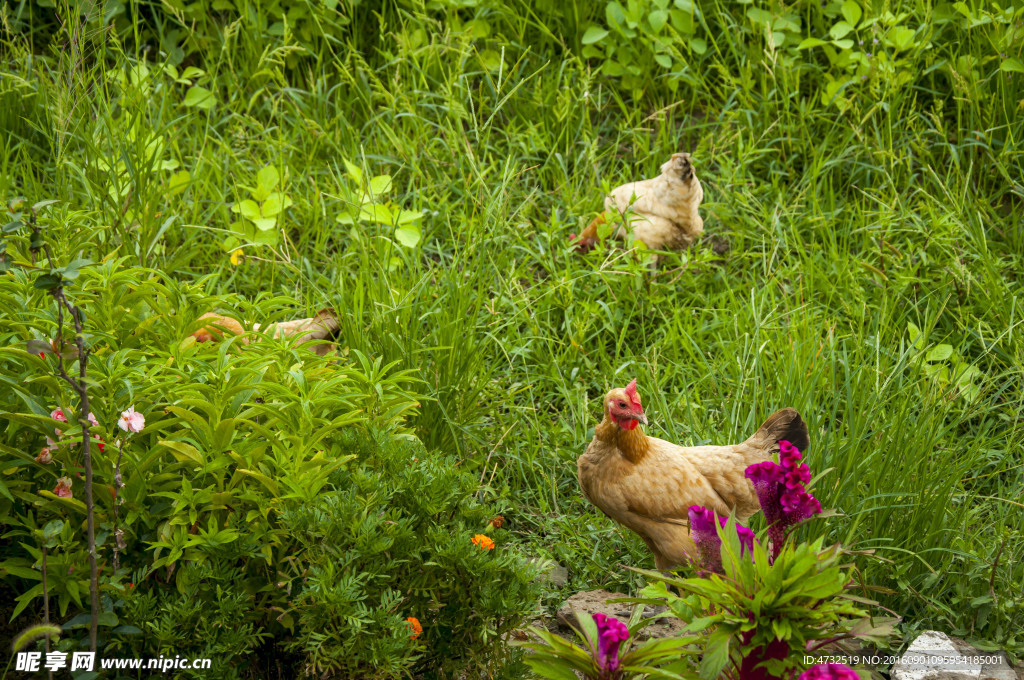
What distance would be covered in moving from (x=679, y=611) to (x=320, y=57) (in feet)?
12.5

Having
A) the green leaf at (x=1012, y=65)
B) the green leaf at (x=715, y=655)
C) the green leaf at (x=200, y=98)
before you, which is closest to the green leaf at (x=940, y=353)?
the green leaf at (x=1012, y=65)

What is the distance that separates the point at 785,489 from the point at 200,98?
370 cm

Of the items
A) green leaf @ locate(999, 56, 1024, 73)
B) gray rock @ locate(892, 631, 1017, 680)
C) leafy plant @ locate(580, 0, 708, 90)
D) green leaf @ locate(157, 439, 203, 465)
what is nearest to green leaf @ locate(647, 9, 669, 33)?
leafy plant @ locate(580, 0, 708, 90)

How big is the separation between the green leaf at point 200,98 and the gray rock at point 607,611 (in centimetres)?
312

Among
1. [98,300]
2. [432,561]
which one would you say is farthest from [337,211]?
[432,561]

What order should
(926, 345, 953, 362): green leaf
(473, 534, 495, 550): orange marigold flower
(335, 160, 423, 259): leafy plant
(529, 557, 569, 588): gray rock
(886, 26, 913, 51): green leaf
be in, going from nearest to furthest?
(473, 534, 495, 550): orange marigold flower → (529, 557, 569, 588): gray rock → (926, 345, 953, 362): green leaf → (335, 160, 423, 259): leafy plant → (886, 26, 913, 51): green leaf

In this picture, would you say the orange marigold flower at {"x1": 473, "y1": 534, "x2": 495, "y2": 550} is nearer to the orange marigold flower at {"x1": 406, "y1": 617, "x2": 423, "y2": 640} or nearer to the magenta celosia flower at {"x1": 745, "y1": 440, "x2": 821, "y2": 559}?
the orange marigold flower at {"x1": 406, "y1": 617, "x2": 423, "y2": 640}

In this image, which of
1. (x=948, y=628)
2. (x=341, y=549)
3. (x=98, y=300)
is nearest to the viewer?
(x=341, y=549)

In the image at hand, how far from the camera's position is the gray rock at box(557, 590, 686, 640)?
2527 millimetres

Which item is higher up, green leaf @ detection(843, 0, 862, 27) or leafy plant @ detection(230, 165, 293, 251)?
green leaf @ detection(843, 0, 862, 27)

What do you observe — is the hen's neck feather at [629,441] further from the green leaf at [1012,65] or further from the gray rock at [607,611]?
the green leaf at [1012,65]

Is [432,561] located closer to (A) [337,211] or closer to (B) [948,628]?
(B) [948,628]

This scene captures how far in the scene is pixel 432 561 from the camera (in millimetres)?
2055

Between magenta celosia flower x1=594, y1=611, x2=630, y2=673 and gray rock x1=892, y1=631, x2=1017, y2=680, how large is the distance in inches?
46.7
